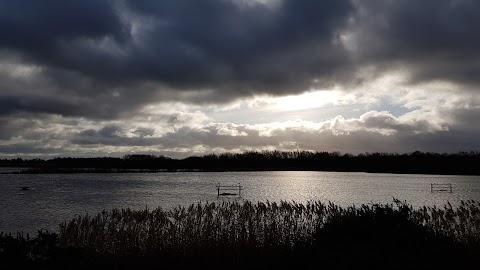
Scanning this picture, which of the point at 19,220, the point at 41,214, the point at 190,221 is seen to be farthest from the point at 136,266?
the point at 41,214

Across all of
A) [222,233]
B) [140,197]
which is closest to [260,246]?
[222,233]

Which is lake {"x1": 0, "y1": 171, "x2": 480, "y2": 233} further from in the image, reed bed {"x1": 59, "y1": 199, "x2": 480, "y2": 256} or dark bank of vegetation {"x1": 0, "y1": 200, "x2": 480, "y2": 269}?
dark bank of vegetation {"x1": 0, "y1": 200, "x2": 480, "y2": 269}

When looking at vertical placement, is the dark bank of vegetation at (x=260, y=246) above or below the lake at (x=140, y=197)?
above

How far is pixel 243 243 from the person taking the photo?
44.8 feet

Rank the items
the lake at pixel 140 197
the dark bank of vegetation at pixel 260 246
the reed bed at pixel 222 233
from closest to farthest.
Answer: the dark bank of vegetation at pixel 260 246, the reed bed at pixel 222 233, the lake at pixel 140 197

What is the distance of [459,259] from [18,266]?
10307 mm

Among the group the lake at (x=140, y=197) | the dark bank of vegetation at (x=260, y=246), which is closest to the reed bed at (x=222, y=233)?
the dark bank of vegetation at (x=260, y=246)

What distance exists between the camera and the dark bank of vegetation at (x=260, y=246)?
29.4 ft

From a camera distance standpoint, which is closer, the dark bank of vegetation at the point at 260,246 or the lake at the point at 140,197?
the dark bank of vegetation at the point at 260,246

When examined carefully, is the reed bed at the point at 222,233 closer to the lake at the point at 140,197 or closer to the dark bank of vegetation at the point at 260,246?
the dark bank of vegetation at the point at 260,246

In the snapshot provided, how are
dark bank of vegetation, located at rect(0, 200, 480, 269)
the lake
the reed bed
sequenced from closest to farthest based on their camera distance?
dark bank of vegetation, located at rect(0, 200, 480, 269) → the reed bed → the lake

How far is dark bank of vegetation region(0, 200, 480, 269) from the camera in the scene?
8.97m

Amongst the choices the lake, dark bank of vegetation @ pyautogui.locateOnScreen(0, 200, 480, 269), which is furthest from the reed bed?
the lake

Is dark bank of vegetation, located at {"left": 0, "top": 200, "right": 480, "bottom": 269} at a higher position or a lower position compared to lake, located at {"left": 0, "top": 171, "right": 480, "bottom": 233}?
higher
